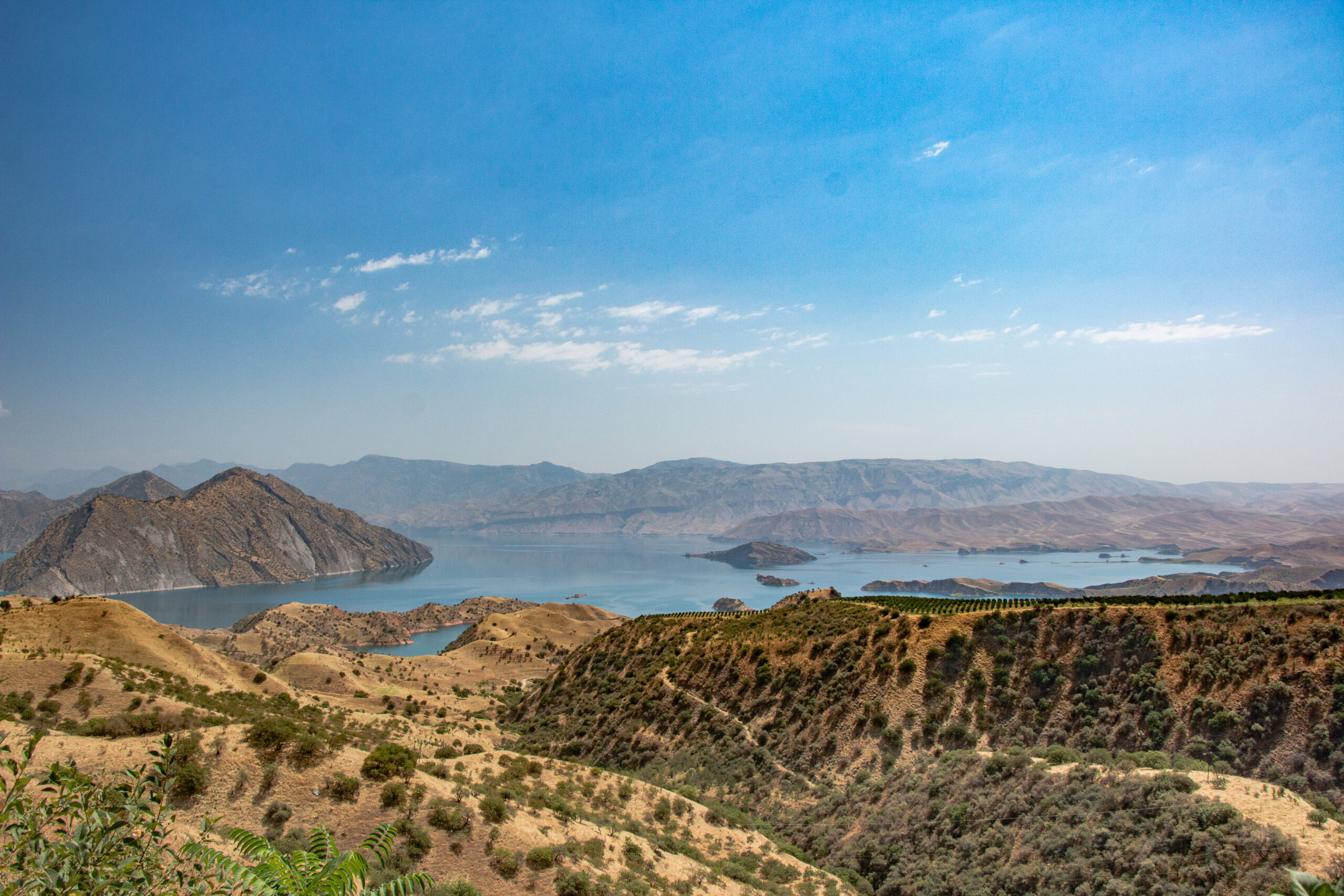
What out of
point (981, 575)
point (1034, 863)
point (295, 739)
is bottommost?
point (981, 575)

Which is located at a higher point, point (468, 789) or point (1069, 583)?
point (468, 789)

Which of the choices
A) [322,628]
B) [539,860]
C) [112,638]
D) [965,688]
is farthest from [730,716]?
[322,628]

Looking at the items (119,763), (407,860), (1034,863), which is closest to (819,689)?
(1034,863)

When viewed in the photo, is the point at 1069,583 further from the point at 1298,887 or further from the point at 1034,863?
the point at 1298,887

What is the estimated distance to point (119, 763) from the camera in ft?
52.0

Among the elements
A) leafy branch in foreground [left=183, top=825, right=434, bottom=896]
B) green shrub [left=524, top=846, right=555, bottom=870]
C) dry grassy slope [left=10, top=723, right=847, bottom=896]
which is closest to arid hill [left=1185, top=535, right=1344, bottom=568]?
dry grassy slope [left=10, top=723, right=847, bottom=896]

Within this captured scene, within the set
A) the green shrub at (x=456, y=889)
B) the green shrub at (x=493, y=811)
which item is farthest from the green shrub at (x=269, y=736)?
the green shrub at (x=456, y=889)

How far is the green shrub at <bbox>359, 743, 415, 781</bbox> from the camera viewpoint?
1738 centimetres

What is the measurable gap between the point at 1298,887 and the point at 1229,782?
19.1m

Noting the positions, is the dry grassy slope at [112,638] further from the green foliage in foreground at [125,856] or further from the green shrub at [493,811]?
the green foliage in foreground at [125,856]

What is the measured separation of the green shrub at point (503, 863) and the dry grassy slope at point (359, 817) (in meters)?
0.10

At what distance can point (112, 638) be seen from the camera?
37.1 metres

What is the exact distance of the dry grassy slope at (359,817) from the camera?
15.1m

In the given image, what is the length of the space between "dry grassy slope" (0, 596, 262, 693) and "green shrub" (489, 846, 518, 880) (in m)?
30.6
